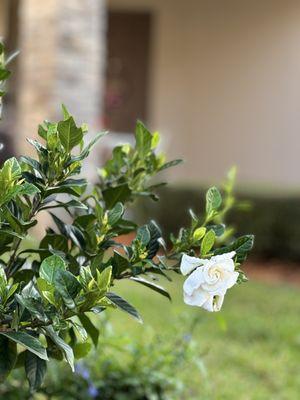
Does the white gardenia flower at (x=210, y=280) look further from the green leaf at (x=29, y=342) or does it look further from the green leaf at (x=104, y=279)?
the green leaf at (x=29, y=342)

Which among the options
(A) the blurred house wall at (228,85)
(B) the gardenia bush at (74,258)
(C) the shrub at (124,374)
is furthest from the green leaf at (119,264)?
(A) the blurred house wall at (228,85)

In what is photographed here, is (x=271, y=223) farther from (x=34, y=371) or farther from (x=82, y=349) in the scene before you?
(x=34, y=371)

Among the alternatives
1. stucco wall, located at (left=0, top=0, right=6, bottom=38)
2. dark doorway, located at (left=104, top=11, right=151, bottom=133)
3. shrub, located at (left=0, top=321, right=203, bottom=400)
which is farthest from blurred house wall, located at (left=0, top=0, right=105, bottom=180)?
stucco wall, located at (left=0, top=0, right=6, bottom=38)

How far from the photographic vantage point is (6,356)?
5.59 ft

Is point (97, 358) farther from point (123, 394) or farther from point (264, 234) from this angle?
point (264, 234)

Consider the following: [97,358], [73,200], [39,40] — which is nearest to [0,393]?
[97,358]

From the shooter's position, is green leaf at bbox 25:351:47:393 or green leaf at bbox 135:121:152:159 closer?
green leaf at bbox 25:351:47:393

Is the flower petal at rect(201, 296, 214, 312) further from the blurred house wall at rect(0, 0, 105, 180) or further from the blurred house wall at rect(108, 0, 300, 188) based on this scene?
the blurred house wall at rect(108, 0, 300, 188)

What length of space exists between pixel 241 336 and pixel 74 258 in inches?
134

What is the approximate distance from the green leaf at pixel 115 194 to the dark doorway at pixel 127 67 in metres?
9.93

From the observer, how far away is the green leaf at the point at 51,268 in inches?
Answer: 58.6

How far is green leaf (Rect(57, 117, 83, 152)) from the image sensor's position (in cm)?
156

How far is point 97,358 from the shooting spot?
3.09 metres

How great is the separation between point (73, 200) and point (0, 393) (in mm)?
1359
